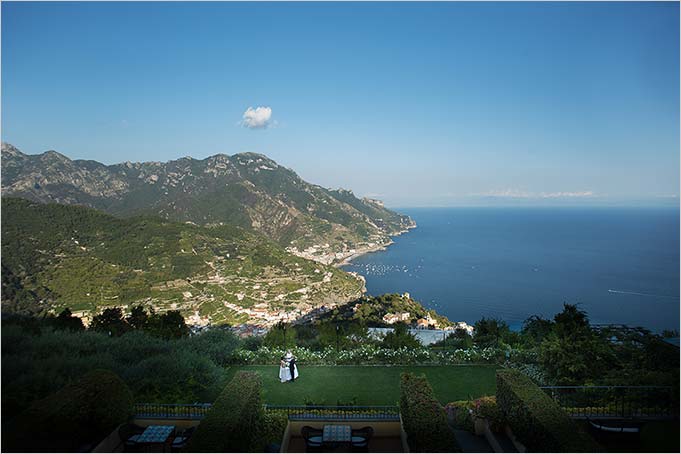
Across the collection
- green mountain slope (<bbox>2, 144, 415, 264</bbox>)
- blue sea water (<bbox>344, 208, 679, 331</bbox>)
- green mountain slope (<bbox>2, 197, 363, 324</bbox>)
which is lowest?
blue sea water (<bbox>344, 208, 679, 331</bbox>)

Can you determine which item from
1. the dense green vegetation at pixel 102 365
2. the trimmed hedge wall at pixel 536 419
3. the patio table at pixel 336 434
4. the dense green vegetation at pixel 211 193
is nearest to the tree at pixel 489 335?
the trimmed hedge wall at pixel 536 419

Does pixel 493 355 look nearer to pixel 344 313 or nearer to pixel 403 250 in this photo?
pixel 344 313

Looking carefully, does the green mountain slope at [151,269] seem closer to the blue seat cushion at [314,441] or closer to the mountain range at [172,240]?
the mountain range at [172,240]

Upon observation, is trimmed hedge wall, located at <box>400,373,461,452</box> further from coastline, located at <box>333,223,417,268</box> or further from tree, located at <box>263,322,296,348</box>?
coastline, located at <box>333,223,417,268</box>

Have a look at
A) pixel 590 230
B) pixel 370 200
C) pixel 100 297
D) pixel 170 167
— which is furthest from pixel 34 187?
pixel 590 230

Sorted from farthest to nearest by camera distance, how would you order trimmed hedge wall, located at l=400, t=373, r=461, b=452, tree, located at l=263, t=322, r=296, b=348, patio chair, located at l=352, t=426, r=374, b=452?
1. tree, located at l=263, t=322, r=296, b=348
2. patio chair, located at l=352, t=426, r=374, b=452
3. trimmed hedge wall, located at l=400, t=373, r=461, b=452

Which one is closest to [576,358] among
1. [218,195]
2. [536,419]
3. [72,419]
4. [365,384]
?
[536,419]

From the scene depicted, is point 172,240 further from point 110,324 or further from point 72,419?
point 72,419

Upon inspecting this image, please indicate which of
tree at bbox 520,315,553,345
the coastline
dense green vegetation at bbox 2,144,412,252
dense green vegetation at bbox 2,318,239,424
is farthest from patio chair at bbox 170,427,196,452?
the coastline
